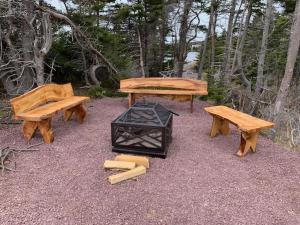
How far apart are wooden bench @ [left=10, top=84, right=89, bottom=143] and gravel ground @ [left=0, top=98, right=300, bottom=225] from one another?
25cm

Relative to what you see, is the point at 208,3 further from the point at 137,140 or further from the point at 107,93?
the point at 137,140

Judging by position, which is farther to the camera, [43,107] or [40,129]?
[43,107]

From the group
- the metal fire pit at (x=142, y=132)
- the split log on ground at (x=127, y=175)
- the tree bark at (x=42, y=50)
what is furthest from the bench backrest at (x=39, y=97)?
the split log on ground at (x=127, y=175)

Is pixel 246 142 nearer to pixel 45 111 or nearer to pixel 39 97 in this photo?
pixel 45 111

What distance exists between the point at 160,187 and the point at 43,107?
248 cm

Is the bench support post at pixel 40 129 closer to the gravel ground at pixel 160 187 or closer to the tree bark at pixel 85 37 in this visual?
the gravel ground at pixel 160 187

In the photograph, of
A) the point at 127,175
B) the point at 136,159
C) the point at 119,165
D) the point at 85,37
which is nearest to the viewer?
the point at 127,175

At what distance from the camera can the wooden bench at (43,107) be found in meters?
3.81

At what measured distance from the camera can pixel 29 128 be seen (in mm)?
4023

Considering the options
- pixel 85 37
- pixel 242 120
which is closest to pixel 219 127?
pixel 242 120

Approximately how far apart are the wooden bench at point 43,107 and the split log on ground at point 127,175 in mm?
1480

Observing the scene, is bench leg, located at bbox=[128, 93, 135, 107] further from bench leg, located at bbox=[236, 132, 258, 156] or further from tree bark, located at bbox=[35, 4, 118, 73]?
bench leg, located at bbox=[236, 132, 258, 156]

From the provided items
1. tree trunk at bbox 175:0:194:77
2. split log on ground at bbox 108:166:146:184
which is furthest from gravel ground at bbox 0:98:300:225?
tree trunk at bbox 175:0:194:77

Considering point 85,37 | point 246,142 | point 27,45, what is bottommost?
point 246,142
